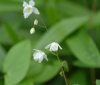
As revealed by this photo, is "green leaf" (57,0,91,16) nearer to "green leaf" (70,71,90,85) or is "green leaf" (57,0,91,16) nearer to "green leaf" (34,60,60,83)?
"green leaf" (70,71,90,85)

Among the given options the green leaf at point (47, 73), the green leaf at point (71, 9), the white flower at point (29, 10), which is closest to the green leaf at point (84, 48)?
the green leaf at point (47, 73)

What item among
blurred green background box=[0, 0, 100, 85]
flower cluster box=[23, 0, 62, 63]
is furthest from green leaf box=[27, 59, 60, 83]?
flower cluster box=[23, 0, 62, 63]

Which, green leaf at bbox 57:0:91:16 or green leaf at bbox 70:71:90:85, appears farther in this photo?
green leaf at bbox 57:0:91:16

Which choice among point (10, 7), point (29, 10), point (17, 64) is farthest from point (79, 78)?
point (29, 10)

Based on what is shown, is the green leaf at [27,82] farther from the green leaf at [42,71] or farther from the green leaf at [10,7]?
the green leaf at [10,7]

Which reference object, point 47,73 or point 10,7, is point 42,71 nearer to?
point 47,73


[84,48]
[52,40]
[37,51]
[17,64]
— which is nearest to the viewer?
[37,51]

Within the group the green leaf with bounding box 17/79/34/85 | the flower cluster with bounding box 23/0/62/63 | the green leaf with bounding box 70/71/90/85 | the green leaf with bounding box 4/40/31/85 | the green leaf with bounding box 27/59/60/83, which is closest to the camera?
the flower cluster with bounding box 23/0/62/63
